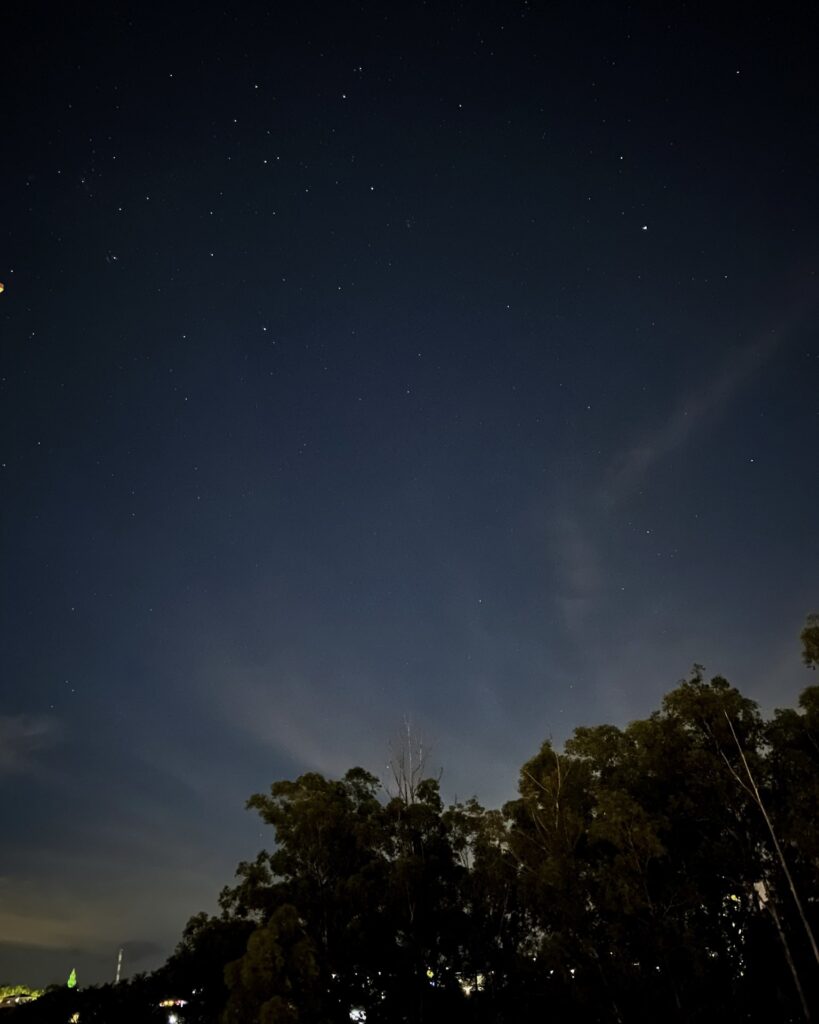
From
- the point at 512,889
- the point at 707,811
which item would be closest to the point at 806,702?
the point at 707,811

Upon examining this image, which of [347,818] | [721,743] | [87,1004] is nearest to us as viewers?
[87,1004]

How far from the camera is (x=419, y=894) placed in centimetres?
2486

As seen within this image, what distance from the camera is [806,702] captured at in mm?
20484

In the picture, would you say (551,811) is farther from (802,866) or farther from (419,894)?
(802,866)

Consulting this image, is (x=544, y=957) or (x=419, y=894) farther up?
(x=419, y=894)

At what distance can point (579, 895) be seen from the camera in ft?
73.0

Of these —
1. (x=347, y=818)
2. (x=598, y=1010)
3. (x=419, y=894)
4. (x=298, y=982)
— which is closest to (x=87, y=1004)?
(x=298, y=982)

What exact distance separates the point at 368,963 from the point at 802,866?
14.2m

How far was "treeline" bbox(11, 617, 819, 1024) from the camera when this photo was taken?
20.3 m

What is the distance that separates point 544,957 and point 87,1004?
14687 mm

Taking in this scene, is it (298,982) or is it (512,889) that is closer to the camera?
(298,982)

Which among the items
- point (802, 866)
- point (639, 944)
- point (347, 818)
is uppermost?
point (347, 818)

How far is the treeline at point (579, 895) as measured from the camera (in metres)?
20.3

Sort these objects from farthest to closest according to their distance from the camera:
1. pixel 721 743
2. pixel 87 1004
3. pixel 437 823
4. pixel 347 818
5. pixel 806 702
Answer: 1. pixel 437 823
2. pixel 347 818
3. pixel 721 743
4. pixel 806 702
5. pixel 87 1004
